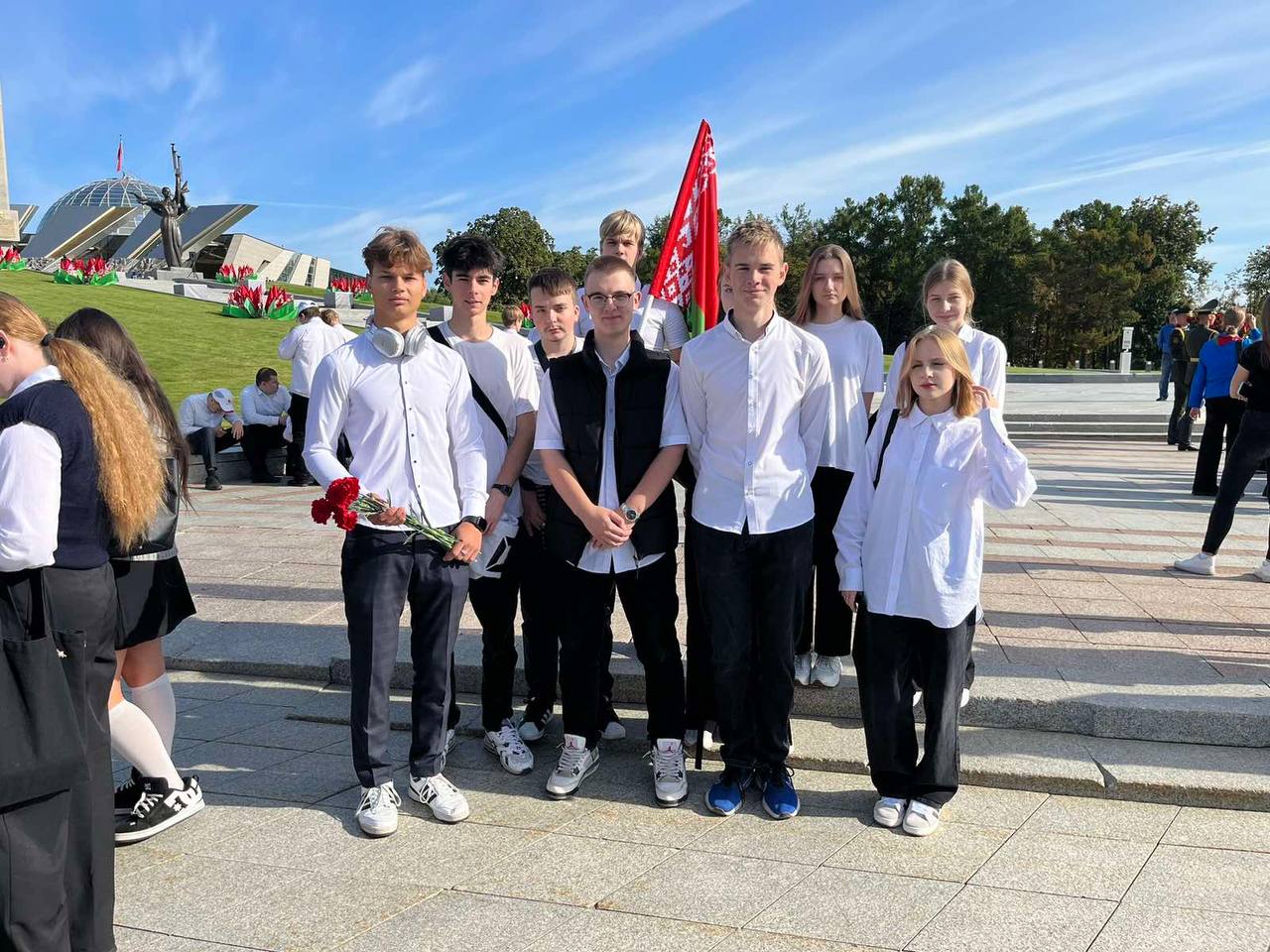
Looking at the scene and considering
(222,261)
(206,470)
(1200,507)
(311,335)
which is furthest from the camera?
(222,261)

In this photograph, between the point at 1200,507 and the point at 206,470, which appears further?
the point at 206,470

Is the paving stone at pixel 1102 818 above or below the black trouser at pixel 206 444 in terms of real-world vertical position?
below

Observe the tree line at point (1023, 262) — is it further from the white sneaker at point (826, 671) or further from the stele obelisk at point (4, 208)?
the white sneaker at point (826, 671)

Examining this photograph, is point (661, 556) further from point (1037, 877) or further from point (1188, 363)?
point (1188, 363)

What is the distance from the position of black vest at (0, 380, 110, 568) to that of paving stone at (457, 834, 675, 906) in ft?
5.03

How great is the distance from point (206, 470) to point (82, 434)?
410 inches

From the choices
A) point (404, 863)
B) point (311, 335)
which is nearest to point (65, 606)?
point (404, 863)

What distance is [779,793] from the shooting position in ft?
11.4

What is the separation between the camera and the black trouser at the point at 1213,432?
9.77m

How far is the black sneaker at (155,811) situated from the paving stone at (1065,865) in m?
2.80

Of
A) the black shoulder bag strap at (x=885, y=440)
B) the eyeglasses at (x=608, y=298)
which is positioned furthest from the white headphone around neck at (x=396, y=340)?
the black shoulder bag strap at (x=885, y=440)

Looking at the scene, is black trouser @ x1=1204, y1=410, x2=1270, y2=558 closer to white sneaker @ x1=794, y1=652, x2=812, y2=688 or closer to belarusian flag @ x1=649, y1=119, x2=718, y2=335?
white sneaker @ x1=794, y1=652, x2=812, y2=688

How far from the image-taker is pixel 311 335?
11008 millimetres

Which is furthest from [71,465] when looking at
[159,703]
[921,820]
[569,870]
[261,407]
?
[261,407]
